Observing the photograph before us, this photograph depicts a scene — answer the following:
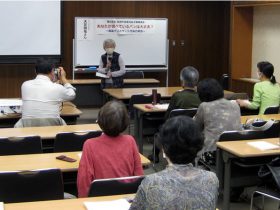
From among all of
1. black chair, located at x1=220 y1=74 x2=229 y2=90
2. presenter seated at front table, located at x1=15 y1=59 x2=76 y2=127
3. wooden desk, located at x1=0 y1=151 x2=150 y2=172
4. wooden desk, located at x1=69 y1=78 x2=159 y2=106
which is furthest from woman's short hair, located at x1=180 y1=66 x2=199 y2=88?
wooden desk, located at x1=69 y1=78 x2=159 y2=106

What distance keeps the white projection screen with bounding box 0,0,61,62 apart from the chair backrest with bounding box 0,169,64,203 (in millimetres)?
6860

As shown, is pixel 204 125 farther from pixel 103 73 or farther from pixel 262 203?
pixel 103 73

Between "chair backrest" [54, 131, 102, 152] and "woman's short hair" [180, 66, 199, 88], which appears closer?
"chair backrest" [54, 131, 102, 152]

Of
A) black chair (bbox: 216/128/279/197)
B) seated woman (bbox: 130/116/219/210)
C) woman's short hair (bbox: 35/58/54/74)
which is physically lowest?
black chair (bbox: 216/128/279/197)

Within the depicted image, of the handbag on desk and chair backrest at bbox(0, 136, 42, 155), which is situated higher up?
the handbag on desk

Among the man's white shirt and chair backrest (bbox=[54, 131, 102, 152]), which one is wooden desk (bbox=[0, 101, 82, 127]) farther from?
chair backrest (bbox=[54, 131, 102, 152])

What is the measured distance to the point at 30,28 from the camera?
367 inches

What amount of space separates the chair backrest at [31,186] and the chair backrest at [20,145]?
95 centimetres

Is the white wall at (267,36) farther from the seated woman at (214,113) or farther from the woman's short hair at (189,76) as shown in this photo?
the seated woman at (214,113)

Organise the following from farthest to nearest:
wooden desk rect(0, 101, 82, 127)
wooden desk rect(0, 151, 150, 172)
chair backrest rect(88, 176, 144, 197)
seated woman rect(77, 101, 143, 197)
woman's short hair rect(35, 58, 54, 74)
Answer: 1. wooden desk rect(0, 101, 82, 127)
2. woman's short hair rect(35, 58, 54, 74)
3. wooden desk rect(0, 151, 150, 172)
4. seated woman rect(77, 101, 143, 197)
5. chair backrest rect(88, 176, 144, 197)

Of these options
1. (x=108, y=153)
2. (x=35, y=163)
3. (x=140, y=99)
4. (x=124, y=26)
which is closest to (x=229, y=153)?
(x=108, y=153)

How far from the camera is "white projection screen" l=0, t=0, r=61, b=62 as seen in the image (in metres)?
9.12

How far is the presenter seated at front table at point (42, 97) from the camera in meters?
4.68

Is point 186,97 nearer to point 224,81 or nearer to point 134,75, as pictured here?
point 224,81
